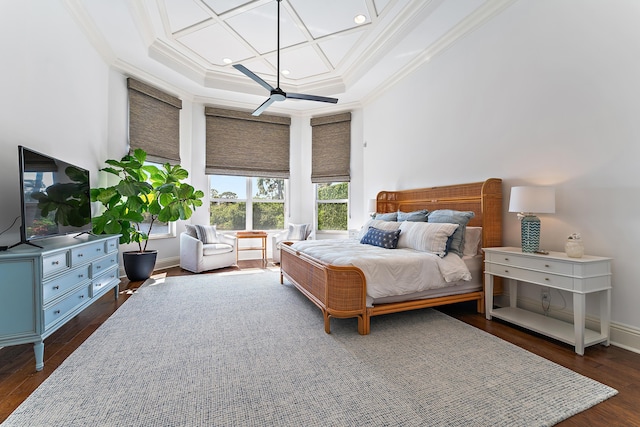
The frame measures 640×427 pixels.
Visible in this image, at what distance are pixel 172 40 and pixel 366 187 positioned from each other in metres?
4.08

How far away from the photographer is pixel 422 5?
11.0 ft

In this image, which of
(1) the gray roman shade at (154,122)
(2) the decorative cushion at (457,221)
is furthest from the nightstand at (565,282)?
(1) the gray roman shade at (154,122)

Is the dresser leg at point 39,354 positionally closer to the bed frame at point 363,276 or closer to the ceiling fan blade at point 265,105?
the bed frame at point 363,276

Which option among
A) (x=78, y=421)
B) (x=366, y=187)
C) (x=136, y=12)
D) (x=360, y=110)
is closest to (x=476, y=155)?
(x=366, y=187)

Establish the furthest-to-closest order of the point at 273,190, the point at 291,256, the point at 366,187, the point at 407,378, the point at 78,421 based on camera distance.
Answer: the point at 273,190, the point at 366,187, the point at 291,256, the point at 407,378, the point at 78,421

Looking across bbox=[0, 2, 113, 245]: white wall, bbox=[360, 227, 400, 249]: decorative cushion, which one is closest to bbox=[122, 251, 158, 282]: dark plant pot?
bbox=[0, 2, 113, 245]: white wall

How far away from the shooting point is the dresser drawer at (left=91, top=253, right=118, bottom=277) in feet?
9.30

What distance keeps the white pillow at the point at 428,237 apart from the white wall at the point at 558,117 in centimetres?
76

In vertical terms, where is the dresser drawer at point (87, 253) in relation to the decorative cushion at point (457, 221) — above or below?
below

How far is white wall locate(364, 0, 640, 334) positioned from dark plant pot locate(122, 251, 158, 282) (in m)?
4.50

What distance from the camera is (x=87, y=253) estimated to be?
8.85 ft

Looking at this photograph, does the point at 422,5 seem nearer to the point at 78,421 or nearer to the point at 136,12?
the point at 136,12

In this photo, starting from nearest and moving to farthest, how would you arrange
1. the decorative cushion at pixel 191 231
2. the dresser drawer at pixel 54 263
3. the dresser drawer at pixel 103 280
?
the dresser drawer at pixel 54 263
the dresser drawer at pixel 103 280
the decorative cushion at pixel 191 231

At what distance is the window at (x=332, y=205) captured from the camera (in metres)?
6.39
